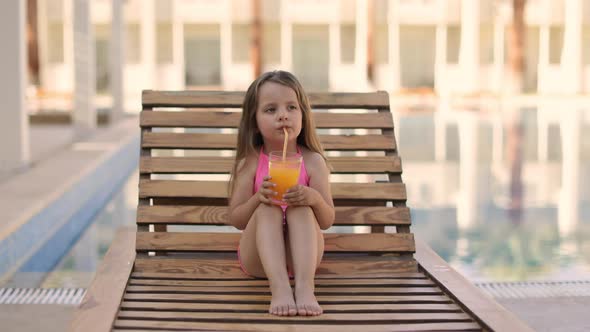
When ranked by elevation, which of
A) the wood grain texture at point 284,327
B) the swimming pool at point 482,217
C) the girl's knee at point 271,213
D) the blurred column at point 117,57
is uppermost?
the blurred column at point 117,57

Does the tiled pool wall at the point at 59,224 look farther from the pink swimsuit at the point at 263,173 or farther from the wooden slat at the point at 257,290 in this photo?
the pink swimsuit at the point at 263,173

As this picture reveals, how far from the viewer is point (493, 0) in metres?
24.3

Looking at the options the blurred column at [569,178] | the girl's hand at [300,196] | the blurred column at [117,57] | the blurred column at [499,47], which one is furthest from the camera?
the blurred column at [499,47]

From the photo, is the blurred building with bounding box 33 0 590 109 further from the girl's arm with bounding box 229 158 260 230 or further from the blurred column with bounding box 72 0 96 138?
the girl's arm with bounding box 229 158 260 230

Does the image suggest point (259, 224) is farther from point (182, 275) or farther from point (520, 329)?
point (520, 329)

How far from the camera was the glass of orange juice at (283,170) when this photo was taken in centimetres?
288

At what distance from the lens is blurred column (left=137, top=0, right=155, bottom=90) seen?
23.6 metres

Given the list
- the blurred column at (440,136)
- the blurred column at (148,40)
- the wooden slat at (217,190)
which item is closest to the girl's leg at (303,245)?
the wooden slat at (217,190)

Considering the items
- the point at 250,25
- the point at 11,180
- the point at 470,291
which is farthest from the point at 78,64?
the point at 250,25

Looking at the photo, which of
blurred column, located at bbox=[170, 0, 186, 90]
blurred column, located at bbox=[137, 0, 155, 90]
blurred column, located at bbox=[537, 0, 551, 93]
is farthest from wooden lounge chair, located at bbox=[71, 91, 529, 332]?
blurred column, located at bbox=[537, 0, 551, 93]

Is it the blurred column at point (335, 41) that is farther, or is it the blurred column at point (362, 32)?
the blurred column at point (335, 41)

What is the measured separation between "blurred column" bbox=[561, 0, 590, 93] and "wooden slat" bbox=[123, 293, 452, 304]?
2242 cm

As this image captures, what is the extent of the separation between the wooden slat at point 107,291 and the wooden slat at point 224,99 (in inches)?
25.9

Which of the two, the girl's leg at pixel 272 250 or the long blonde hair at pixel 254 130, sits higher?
the long blonde hair at pixel 254 130
